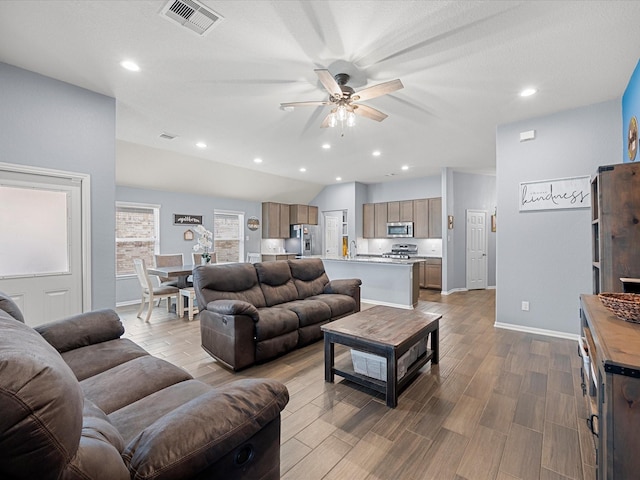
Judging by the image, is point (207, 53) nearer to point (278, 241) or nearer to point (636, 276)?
point (636, 276)

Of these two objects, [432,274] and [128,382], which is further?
[432,274]

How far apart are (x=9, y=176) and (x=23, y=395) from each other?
3.18 metres

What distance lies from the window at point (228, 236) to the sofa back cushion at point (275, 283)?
13.6 feet

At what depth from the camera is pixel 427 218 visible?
24.5ft

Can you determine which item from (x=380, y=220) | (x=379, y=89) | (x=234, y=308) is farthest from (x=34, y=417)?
(x=380, y=220)

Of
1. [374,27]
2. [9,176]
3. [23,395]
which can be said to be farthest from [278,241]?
[23,395]

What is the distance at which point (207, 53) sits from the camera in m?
2.45

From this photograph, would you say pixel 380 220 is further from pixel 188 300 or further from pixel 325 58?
pixel 325 58

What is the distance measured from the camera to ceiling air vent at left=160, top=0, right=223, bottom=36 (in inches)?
76.0

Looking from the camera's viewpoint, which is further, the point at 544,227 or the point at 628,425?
the point at 544,227

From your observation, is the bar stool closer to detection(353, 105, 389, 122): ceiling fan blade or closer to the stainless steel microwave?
detection(353, 105, 389, 122): ceiling fan blade

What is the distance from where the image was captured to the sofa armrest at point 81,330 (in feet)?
6.12

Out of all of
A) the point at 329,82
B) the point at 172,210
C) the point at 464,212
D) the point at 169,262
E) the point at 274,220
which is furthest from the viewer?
the point at 274,220

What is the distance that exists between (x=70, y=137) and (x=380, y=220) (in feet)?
22.6
